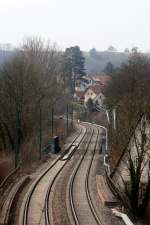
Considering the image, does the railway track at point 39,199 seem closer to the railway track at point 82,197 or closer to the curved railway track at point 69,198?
the curved railway track at point 69,198

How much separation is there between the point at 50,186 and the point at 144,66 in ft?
139

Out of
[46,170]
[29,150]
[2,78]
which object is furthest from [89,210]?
[2,78]

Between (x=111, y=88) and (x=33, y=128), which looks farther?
(x=111, y=88)

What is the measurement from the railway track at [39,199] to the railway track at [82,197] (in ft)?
3.66

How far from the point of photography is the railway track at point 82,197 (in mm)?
19000

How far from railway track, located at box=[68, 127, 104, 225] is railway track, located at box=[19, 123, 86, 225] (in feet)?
3.66

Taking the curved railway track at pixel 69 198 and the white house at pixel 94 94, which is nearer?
the curved railway track at pixel 69 198

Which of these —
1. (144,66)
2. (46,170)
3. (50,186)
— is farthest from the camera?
(144,66)

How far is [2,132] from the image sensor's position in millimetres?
42094

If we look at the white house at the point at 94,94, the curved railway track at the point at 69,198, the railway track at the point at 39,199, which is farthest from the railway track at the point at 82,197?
the white house at the point at 94,94

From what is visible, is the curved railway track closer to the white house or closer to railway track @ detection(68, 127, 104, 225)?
railway track @ detection(68, 127, 104, 225)

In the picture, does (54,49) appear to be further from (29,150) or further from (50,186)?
(50,186)

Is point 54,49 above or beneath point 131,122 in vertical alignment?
above

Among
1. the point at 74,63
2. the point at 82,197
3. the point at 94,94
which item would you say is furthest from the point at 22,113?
the point at 94,94
